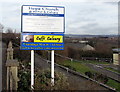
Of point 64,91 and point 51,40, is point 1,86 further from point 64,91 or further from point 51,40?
point 64,91

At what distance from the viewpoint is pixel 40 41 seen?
21.4 ft

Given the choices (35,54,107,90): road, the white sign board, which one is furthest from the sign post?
(35,54,107,90): road

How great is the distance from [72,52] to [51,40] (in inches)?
750

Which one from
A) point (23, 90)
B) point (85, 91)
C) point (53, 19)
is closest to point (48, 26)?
point (53, 19)

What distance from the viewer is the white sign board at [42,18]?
20.7ft

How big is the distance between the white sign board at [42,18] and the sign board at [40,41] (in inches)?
7.2

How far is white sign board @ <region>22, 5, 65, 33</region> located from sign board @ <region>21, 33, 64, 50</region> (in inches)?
7.2

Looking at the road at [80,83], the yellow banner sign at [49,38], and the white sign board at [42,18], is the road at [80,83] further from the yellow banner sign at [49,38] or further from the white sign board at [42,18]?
the white sign board at [42,18]

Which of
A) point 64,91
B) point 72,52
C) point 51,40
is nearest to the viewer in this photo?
point 64,91

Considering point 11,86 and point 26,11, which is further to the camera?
point 26,11

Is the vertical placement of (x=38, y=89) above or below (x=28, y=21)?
below

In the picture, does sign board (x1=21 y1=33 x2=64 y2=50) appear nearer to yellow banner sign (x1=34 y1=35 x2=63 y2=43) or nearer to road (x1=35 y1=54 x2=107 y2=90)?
yellow banner sign (x1=34 y1=35 x2=63 y2=43)

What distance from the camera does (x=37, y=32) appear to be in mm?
6445

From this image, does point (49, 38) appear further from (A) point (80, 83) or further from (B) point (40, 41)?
(A) point (80, 83)
